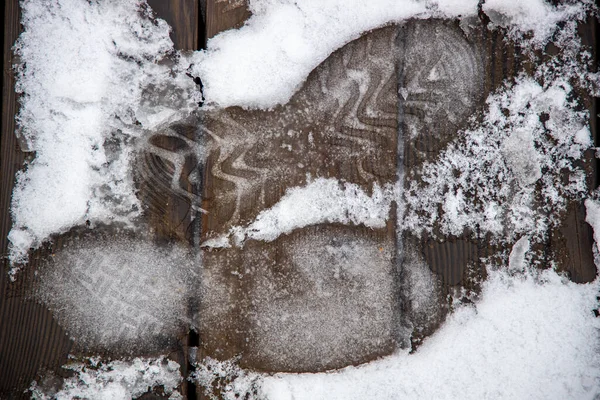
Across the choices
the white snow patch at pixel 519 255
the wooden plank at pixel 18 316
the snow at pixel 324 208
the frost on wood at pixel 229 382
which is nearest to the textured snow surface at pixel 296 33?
the snow at pixel 324 208

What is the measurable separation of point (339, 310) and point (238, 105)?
565 mm

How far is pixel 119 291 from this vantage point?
0.90 metres

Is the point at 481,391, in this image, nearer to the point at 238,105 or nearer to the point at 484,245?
the point at 484,245

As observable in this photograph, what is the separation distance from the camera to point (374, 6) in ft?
3.02

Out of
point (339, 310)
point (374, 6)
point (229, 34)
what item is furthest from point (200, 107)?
point (339, 310)

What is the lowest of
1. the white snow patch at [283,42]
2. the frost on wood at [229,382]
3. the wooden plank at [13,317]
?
the frost on wood at [229,382]

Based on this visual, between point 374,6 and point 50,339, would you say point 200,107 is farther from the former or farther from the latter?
point 50,339

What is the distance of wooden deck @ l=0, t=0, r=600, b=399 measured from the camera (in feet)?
2.94

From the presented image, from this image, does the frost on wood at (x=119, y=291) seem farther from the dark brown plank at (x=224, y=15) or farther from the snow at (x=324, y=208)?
the dark brown plank at (x=224, y=15)

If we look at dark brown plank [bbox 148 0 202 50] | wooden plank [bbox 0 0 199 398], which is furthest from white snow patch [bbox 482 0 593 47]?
wooden plank [bbox 0 0 199 398]

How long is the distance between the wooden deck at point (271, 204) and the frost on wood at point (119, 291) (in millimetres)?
33

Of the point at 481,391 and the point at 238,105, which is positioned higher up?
the point at 238,105

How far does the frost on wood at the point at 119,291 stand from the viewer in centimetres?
90

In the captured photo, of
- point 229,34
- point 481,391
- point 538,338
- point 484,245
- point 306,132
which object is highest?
point 229,34
